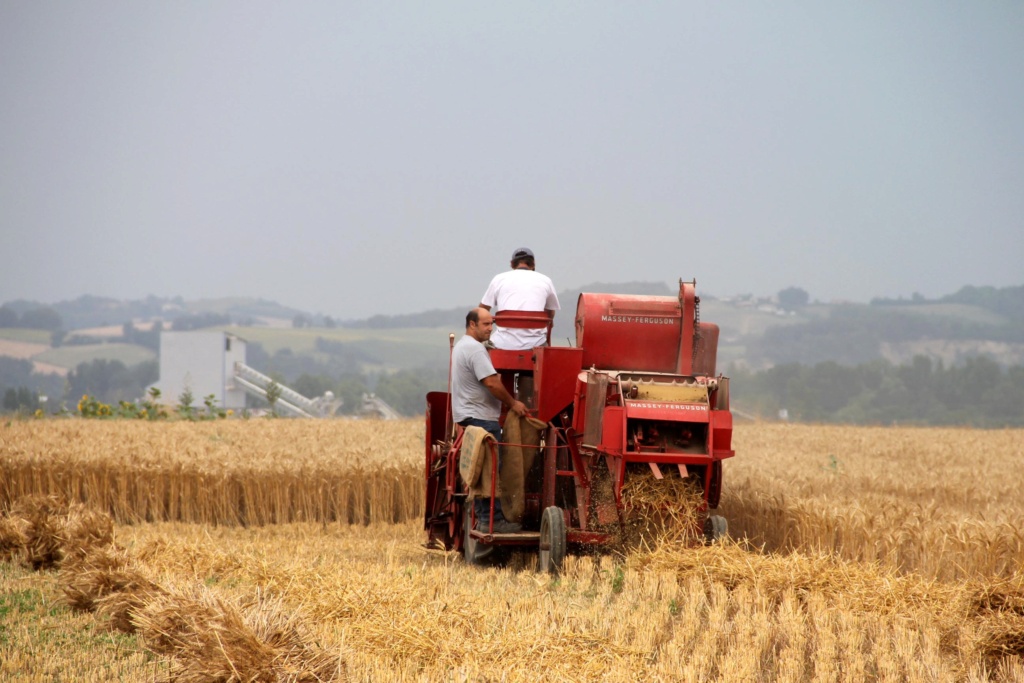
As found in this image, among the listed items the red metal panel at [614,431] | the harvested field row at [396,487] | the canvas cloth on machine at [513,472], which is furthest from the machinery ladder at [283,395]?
the red metal panel at [614,431]

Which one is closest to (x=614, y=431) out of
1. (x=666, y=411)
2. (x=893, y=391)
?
(x=666, y=411)

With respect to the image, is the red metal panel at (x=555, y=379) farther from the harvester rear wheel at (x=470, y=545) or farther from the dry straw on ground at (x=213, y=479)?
the dry straw on ground at (x=213, y=479)

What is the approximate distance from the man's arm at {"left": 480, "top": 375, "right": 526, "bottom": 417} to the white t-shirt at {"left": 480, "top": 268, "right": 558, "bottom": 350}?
1.95 ft

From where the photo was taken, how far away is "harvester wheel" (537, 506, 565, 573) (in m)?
8.66

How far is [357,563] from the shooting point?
905 centimetres

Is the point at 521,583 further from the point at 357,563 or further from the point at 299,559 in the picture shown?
the point at 299,559

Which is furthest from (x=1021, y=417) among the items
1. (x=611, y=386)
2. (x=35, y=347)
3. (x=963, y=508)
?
(x=35, y=347)

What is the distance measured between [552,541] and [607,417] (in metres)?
1.15

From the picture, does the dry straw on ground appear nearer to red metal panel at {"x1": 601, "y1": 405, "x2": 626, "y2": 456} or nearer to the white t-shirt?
the white t-shirt

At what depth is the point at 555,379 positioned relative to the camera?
927 cm

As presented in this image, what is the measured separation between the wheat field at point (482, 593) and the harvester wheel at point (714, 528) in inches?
8.4

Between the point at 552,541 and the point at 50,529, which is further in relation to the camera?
the point at 50,529

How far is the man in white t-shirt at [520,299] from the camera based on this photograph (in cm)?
973

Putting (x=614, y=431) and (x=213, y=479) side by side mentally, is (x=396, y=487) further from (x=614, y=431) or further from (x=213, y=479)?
(x=614, y=431)
